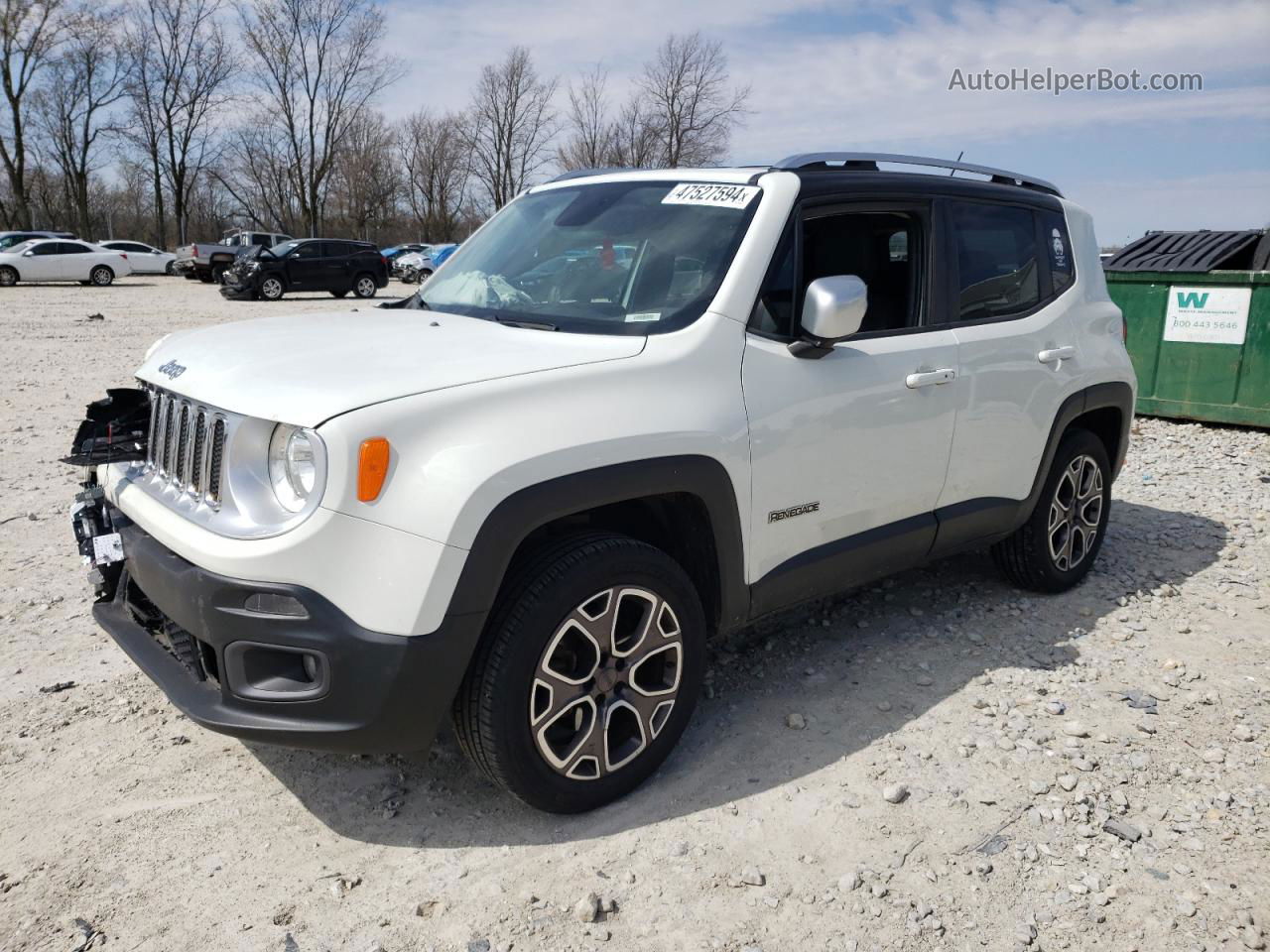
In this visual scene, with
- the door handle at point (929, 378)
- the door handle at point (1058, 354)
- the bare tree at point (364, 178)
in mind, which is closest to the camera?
the door handle at point (929, 378)

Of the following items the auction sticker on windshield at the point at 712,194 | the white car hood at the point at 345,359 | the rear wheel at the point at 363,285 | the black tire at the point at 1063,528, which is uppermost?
the auction sticker on windshield at the point at 712,194

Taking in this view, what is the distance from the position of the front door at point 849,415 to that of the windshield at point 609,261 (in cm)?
25

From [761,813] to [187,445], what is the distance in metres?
2.05

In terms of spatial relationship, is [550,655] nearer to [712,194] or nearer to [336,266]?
[712,194]

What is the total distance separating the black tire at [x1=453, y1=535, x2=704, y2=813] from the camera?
2682 millimetres

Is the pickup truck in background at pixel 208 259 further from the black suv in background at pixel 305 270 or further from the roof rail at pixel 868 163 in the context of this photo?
the roof rail at pixel 868 163

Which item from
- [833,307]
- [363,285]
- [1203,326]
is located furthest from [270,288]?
[833,307]

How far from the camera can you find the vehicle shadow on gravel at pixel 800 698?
3.02 m

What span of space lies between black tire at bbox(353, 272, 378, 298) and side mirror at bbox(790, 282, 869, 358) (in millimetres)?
25044

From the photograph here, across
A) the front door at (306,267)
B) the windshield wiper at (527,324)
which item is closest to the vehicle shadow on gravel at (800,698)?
the windshield wiper at (527,324)

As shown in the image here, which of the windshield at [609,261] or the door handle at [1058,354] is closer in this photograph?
the windshield at [609,261]

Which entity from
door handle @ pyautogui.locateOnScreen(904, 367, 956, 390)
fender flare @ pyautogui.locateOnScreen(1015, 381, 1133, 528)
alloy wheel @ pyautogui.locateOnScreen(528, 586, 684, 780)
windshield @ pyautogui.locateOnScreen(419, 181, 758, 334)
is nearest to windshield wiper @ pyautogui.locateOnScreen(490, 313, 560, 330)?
windshield @ pyautogui.locateOnScreen(419, 181, 758, 334)

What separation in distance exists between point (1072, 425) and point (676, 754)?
2.77 metres

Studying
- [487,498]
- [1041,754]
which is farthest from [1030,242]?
[487,498]
